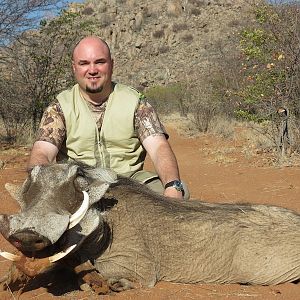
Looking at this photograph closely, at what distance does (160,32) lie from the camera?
148 ft

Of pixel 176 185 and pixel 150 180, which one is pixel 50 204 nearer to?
pixel 176 185

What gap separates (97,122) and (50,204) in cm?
165

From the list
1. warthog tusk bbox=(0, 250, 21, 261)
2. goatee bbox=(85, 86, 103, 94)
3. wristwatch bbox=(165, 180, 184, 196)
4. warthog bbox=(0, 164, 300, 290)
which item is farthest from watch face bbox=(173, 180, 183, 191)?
warthog tusk bbox=(0, 250, 21, 261)

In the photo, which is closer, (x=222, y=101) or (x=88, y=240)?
(x=88, y=240)

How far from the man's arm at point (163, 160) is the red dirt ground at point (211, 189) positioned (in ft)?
2.66

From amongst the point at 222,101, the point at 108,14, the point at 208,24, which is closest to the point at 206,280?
the point at 222,101

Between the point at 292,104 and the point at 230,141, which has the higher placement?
the point at 292,104

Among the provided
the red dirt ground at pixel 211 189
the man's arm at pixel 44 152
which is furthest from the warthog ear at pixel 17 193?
the man's arm at pixel 44 152

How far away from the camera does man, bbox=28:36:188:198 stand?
4.27 m

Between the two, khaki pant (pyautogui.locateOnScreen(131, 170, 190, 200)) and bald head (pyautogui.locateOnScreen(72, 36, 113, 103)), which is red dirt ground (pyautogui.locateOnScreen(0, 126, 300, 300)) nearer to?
khaki pant (pyautogui.locateOnScreen(131, 170, 190, 200))

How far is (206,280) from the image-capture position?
333 cm

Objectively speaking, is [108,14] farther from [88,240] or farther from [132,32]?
[88,240]

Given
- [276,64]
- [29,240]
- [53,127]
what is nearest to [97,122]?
[53,127]

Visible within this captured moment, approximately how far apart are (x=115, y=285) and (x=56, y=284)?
384 mm
